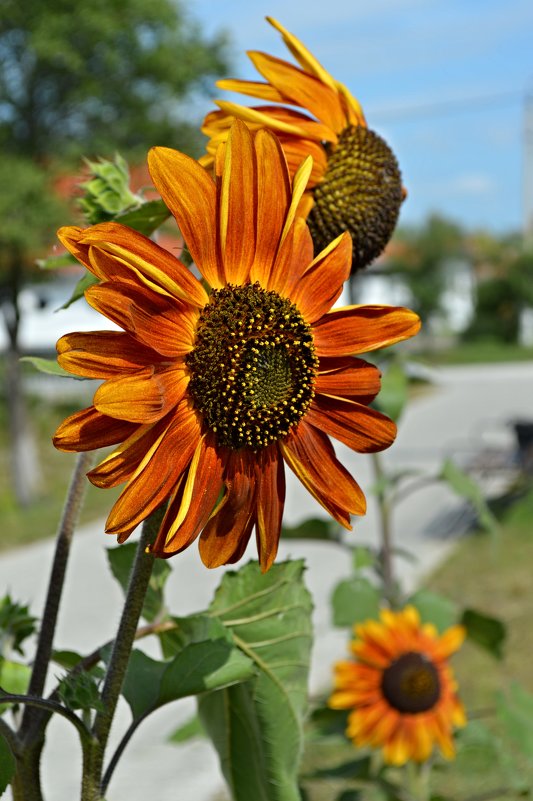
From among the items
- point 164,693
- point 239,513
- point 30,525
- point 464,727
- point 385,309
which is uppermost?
point 30,525

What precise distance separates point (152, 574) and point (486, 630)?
4.55 ft

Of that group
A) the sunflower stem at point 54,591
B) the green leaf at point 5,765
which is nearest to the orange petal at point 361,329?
the sunflower stem at point 54,591

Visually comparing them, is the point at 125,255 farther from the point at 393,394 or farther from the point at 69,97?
the point at 69,97

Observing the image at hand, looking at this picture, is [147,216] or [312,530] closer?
[147,216]

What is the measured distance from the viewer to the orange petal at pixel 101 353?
2.21 ft

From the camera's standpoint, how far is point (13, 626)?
1.02 m

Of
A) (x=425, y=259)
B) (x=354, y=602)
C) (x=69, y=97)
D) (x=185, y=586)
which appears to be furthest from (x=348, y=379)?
(x=425, y=259)

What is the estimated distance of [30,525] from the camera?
8.56m

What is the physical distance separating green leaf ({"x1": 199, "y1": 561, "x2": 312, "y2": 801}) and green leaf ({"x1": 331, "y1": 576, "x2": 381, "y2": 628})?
1402mm

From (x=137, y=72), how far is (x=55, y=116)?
83 centimetres

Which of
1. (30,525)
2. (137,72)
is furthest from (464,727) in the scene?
(137,72)

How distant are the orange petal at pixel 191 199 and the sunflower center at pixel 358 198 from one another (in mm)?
141

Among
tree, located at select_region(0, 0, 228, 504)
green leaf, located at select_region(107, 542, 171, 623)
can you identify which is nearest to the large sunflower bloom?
green leaf, located at select_region(107, 542, 171, 623)

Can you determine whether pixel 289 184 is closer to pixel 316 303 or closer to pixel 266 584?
pixel 316 303
